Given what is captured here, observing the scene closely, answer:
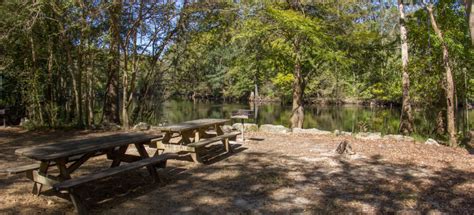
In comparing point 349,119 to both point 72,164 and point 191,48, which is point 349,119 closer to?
point 191,48

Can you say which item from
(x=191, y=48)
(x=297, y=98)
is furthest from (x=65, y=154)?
(x=297, y=98)

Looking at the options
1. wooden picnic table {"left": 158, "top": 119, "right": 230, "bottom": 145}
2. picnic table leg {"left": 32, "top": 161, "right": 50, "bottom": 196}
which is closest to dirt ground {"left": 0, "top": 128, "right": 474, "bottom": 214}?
picnic table leg {"left": 32, "top": 161, "right": 50, "bottom": 196}

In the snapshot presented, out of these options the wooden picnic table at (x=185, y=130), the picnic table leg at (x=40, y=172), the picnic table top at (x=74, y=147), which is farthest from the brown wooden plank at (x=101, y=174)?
the wooden picnic table at (x=185, y=130)

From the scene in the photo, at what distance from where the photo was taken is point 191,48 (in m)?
11.7

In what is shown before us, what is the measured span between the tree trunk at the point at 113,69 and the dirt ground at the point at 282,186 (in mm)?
4063

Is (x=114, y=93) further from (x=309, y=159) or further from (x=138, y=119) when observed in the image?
A: (x=309, y=159)

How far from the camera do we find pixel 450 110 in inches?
301

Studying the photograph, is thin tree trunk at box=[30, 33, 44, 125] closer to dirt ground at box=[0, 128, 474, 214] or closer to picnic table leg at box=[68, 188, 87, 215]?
dirt ground at box=[0, 128, 474, 214]

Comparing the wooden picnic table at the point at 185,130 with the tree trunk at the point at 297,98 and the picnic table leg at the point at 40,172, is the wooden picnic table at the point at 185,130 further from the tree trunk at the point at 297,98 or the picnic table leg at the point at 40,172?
the tree trunk at the point at 297,98

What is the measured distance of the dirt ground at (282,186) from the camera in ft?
12.4

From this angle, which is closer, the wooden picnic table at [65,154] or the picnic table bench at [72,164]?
the picnic table bench at [72,164]

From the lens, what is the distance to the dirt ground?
377 centimetres

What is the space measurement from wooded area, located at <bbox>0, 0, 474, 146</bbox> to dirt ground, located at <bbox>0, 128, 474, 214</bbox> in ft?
9.73

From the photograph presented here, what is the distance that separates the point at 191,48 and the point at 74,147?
26.1 ft
